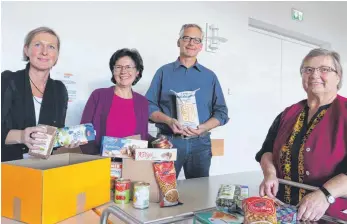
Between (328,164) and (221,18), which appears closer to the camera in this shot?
(328,164)

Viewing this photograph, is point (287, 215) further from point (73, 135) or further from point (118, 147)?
point (73, 135)

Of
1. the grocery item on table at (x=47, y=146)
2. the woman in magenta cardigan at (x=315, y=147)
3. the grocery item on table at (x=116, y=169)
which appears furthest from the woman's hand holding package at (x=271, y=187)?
the grocery item on table at (x=47, y=146)

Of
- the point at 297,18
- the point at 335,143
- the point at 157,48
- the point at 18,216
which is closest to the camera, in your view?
the point at 18,216

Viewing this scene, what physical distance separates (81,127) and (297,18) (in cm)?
387

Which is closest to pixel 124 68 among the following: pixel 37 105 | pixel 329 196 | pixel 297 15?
pixel 37 105

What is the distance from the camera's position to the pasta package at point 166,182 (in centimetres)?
124

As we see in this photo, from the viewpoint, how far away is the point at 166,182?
4.09 feet

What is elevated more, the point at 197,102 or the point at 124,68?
the point at 124,68

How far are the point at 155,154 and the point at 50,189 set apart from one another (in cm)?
42

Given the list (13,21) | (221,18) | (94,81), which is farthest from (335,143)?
(221,18)

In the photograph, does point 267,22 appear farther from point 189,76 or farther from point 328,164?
point 328,164

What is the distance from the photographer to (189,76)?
211 centimetres

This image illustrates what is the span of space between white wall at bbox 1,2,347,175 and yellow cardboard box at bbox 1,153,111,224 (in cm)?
126

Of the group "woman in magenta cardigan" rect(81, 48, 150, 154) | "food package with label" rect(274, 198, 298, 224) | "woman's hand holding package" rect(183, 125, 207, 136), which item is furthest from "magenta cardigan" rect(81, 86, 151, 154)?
"food package with label" rect(274, 198, 298, 224)
